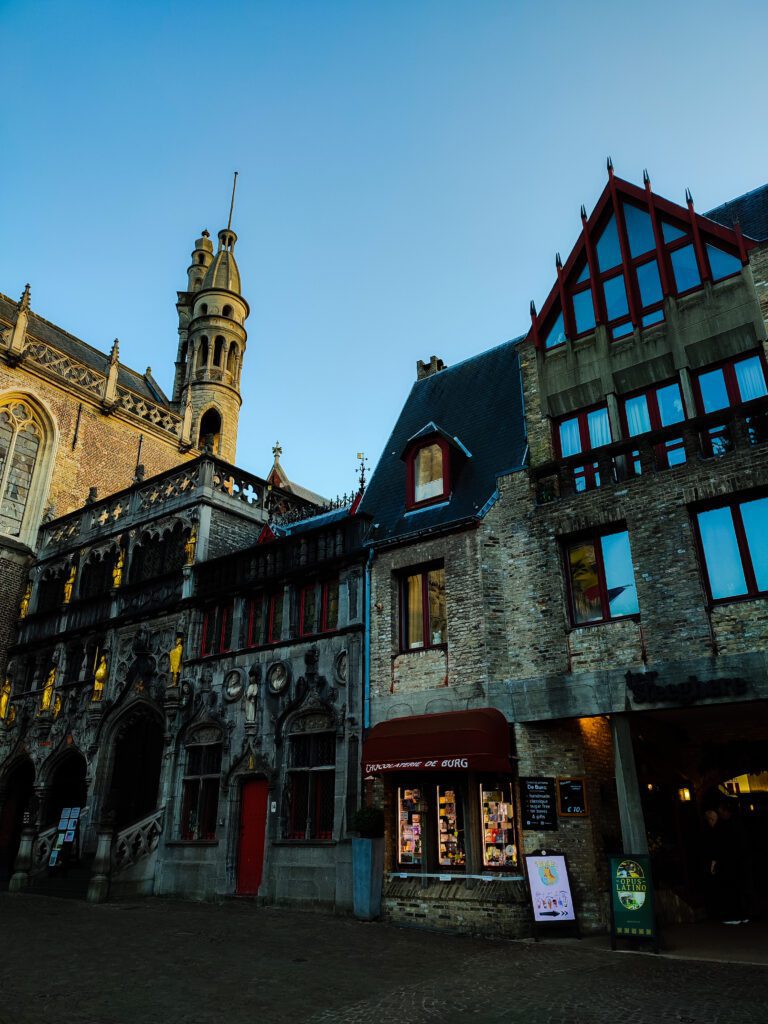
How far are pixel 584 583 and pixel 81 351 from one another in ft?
105

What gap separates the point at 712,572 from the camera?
542 inches

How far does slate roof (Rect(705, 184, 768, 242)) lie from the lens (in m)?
17.0

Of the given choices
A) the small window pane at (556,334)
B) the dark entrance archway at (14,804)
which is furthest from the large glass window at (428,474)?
the dark entrance archway at (14,804)

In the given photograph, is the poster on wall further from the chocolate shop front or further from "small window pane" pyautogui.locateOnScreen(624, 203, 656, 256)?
"small window pane" pyautogui.locateOnScreen(624, 203, 656, 256)

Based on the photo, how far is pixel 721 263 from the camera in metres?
16.2

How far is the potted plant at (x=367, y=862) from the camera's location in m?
15.2

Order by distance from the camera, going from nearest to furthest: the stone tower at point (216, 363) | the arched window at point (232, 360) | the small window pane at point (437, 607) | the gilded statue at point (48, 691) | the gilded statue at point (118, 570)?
the small window pane at point (437, 607), the gilded statue at point (48, 691), the gilded statue at point (118, 570), the stone tower at point (216, 363), the arched window at point (232, 360)

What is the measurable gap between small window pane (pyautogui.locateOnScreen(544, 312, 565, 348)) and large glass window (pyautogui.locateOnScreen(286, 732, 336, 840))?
10768 mm

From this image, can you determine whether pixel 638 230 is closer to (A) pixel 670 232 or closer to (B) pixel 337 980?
(A) pixel 670 232

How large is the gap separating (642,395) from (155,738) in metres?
16.6

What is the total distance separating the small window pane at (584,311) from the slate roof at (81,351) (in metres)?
25.0

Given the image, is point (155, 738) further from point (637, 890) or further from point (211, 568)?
point (637, 890)

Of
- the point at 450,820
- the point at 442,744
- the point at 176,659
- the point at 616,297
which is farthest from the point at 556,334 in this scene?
the point at 176,659

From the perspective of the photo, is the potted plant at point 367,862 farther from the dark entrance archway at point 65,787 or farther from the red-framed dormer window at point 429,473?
the dark entrance archway at point 65,787
